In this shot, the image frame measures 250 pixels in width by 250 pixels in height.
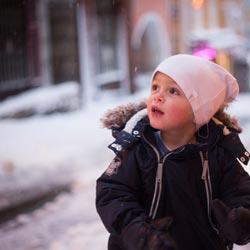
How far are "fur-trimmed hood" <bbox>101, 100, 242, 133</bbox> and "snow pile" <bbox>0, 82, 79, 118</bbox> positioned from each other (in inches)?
244

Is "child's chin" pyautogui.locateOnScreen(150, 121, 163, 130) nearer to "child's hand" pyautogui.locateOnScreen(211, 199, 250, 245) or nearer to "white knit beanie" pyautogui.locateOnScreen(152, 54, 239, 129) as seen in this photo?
"white knit beanie" pyautogui.locateOnScreen(152, 54, 239, 129)

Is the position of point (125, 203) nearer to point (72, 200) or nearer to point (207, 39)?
point (72, 200)

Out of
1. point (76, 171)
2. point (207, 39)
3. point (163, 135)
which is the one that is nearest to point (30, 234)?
point (76, 171)

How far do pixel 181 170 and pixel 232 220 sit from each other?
0.25m

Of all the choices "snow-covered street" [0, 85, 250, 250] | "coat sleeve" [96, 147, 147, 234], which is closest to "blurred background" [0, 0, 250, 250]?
"snow-covered street" [0, 85, 250, 250]

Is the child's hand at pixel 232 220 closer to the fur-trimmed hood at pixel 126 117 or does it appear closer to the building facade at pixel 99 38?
the fur-trimmed hood at pixel 126 117

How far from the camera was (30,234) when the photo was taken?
392 cm

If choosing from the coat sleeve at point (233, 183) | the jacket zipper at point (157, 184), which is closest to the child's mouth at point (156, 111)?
the jacket zipper at point (157, 184)

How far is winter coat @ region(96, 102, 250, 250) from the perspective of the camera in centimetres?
201

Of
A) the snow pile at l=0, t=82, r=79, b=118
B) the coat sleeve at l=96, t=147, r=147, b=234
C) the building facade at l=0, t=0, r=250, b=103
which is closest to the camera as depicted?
the coat sleeve at l=96, t=147, r=147, b=234

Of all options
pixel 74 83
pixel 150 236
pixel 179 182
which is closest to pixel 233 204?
pixel 179 182

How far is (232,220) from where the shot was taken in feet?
6.35

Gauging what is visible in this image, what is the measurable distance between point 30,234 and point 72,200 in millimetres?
738

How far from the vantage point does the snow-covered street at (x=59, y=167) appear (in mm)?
3760
